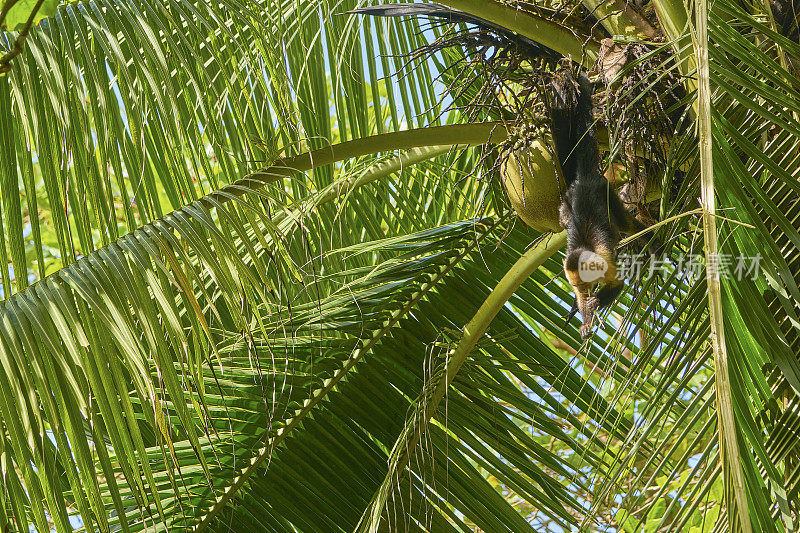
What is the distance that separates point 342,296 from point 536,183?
0.55 metres

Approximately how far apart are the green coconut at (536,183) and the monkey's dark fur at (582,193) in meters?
0.03

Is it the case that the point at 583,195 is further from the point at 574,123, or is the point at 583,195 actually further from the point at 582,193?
the point at 574,123

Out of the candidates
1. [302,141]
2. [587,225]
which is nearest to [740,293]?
[587,225]

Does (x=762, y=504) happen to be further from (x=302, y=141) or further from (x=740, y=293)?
(x=302, y=141)

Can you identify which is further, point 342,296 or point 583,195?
point 342,296

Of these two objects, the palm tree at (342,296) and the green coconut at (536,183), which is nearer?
the palm tree at (342,296)

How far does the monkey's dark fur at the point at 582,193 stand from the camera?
1.35 metres

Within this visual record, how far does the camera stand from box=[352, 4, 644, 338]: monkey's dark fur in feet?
4.43

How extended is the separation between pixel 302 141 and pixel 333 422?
75 centimetres

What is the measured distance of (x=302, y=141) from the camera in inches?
48.8

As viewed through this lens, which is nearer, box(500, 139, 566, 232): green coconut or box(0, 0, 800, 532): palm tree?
box(0, 0, 800, 532): palm tree

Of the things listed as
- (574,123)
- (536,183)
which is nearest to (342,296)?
(536,183)

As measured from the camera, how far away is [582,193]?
1.37m

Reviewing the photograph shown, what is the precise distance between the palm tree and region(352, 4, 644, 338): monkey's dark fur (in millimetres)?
64
